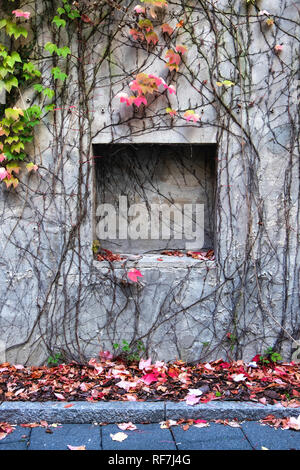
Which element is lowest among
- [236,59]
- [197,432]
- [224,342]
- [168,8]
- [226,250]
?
[197,432]

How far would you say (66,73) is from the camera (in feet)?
13.0

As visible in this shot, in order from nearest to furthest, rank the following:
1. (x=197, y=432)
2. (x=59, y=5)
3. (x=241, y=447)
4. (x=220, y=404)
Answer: (x=241, y=447) < (x=197, y=432) < (x=220, y=404) < (x=59, y=5)

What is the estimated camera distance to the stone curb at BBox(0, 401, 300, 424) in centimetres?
335

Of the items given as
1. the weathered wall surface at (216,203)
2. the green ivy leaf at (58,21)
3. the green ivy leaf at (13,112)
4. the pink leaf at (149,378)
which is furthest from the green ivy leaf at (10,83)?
the pink leaf at (149,378)

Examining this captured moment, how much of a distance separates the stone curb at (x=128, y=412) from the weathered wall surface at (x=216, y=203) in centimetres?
75

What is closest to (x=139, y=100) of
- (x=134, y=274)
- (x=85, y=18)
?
(x=85, y=18)

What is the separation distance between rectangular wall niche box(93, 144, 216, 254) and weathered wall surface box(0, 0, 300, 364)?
1.09ft

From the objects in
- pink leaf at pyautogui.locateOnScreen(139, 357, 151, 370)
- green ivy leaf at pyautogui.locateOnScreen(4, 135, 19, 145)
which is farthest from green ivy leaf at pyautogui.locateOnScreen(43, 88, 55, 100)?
pink leaf at pyautogui.locateOnScreen(139, 357, 151, 370)

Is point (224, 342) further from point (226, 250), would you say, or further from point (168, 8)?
point (168, 8)

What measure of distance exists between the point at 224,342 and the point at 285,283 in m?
0.75

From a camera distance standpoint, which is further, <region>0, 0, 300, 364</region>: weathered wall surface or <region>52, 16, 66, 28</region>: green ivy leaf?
<region>0, 0, 300, 364</region>: weathered wall surface

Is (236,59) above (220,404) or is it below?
above

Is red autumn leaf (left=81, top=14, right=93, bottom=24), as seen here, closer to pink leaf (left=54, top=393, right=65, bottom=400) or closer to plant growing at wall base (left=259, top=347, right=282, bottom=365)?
pink leaf (left=54, top=393, right=65, bottom=400)

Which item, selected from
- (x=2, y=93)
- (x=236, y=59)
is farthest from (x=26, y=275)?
(x=236, y=59)
